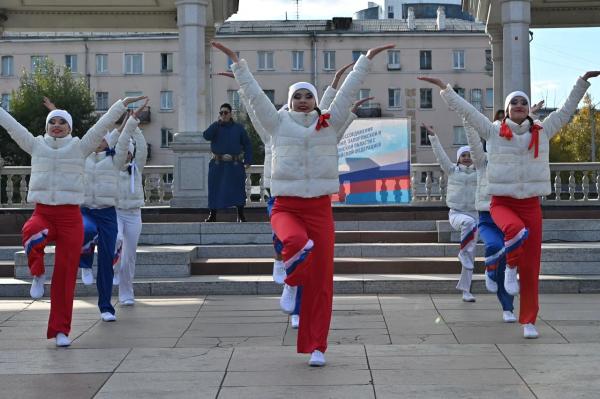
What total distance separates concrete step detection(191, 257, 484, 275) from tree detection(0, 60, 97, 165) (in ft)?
150

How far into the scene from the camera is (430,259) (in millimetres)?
15391

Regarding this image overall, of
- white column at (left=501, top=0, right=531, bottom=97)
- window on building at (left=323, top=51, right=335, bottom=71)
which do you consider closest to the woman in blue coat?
white column at (left=501, top=0, right=531, bottom=97)

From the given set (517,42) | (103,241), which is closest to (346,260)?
(103,241)

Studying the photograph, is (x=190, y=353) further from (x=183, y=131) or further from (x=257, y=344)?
(x=183, y=131)

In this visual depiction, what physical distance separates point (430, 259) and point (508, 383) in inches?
309

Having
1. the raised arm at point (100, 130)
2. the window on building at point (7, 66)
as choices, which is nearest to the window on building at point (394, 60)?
the window on building at point (7, 66)

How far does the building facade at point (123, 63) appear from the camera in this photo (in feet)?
271

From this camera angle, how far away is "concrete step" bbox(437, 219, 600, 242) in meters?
16.8

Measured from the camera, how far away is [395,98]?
84.1 m

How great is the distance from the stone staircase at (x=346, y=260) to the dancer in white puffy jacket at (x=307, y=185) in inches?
213

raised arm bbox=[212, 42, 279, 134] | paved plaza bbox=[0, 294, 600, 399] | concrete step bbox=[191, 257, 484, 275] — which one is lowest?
paved plaza bbox=[0, 294, 600, 399]

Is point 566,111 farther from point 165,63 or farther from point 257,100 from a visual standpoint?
point 165,63

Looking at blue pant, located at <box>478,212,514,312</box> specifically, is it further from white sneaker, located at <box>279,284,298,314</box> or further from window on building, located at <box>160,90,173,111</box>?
window on building, located at <box>160,90,173,111</box>

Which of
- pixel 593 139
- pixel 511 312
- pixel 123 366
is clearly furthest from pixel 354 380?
pixel 593 139
